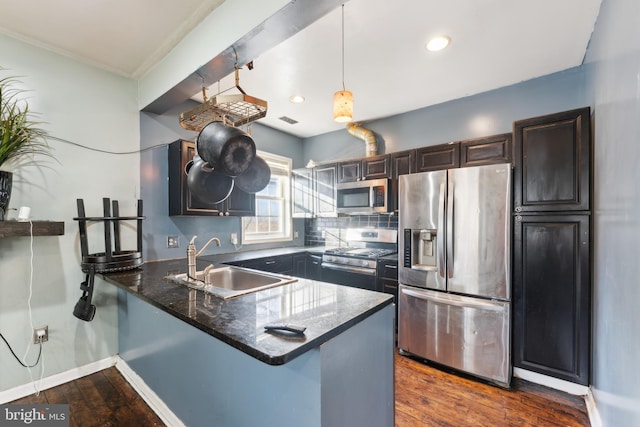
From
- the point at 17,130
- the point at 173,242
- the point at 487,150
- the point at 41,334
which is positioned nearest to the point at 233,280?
the point at 173,242

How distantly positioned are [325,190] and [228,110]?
7.60 ft

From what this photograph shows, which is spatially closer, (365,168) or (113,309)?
(113,309)

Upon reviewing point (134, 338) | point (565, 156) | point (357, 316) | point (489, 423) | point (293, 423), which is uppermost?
point (565, 156)

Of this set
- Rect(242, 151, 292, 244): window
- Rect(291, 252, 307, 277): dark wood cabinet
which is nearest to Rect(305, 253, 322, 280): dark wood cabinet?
Rect(291, 252, 307, 277): dark wood cabinet

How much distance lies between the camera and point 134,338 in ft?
7.07

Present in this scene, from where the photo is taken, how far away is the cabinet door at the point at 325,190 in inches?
143

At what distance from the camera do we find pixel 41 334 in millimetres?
2080

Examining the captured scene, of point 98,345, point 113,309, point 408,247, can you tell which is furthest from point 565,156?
point 98,345

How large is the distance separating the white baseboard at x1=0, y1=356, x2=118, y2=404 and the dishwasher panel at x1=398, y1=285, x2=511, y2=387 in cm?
267

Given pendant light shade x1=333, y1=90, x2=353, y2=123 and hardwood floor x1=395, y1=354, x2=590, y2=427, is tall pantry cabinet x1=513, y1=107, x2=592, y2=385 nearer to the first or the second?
hardwood floor x1=395, y1=354, x2=590, y2=427

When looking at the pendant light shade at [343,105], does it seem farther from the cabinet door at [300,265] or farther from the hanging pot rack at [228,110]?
the cabinet door at [300,265]

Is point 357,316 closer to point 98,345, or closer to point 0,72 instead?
point 98,345

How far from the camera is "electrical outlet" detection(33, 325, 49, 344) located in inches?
81.3

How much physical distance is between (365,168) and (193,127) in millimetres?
2186
